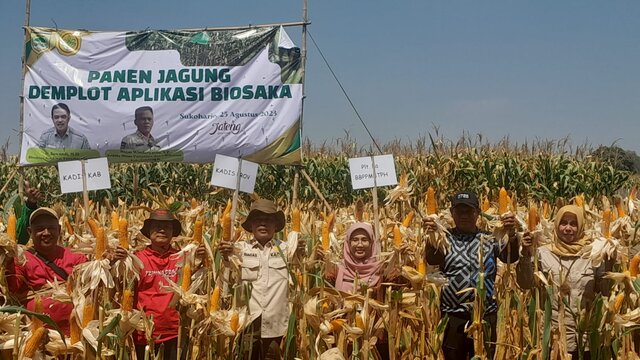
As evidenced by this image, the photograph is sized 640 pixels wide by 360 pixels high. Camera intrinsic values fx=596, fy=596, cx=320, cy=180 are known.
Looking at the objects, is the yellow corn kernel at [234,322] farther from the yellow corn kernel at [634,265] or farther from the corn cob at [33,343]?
the yellow corn kernel at [634,265]

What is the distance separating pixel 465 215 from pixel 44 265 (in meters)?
2.76

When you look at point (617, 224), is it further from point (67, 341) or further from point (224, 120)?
point (224, 120)

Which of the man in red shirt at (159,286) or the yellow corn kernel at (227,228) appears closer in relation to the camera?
the yellow corn kernel at (227,228)

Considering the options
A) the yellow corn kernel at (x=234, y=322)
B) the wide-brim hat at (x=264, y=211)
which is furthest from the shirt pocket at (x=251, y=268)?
the yellow corn kernel at (x=234, y=322)

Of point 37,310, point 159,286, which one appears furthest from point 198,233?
point 37,310

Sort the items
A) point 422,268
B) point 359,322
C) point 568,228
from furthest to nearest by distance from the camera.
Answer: point 568,228 → point 422,268 → point 359,322

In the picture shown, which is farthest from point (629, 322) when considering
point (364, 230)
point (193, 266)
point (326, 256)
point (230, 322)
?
point (193, 266)

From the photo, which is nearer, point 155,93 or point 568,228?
point 568,228

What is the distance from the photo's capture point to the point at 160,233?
13.2 ft

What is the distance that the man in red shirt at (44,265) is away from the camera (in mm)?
3381

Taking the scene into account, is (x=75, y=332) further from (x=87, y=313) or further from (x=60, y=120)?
(x=60, y=120)

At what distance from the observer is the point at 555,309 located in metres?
3.82

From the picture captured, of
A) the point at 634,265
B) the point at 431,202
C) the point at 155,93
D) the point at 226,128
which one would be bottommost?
the point at 634,265

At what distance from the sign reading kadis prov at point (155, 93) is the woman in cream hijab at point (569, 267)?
6.34m
